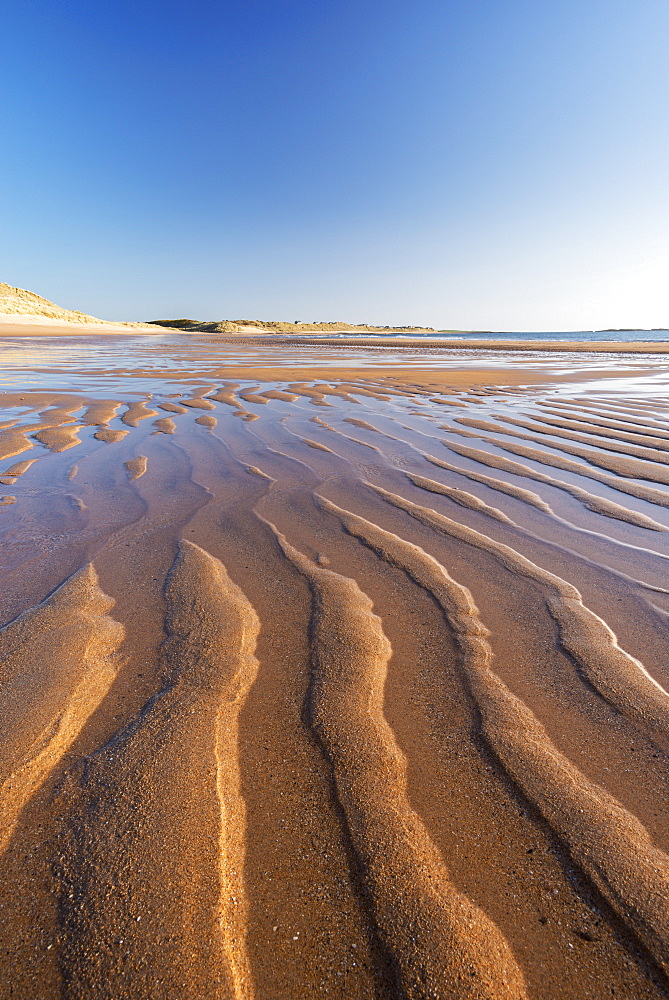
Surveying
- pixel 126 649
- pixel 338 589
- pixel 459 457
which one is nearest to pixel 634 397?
pixel 459 457

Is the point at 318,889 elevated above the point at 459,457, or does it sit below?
above

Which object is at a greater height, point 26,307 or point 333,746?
point 333,746

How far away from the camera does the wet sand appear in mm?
1090

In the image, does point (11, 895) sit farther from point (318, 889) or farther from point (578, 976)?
point (578, 976)

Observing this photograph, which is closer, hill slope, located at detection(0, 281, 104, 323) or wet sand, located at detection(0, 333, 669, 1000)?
wet sand, located at detection(0, 333, 669, 1000)

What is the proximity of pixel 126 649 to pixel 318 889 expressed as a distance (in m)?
1.32

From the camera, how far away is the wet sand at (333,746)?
1.09 metres

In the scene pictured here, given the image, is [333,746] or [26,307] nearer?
[333,746]

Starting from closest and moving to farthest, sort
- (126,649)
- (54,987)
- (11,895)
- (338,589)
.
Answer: (54,987) → (11,895) → (126,649) → (338,589)

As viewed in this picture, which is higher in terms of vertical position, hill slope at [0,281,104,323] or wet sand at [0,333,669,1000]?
wet sand at [0,333,669,1000]

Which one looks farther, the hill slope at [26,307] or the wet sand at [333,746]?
the hill slope at [26,307]

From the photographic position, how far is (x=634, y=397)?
1005cm

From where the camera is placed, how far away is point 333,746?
5.36 ft

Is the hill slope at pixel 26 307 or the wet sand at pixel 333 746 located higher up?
the wet sand at pixel 333 746
